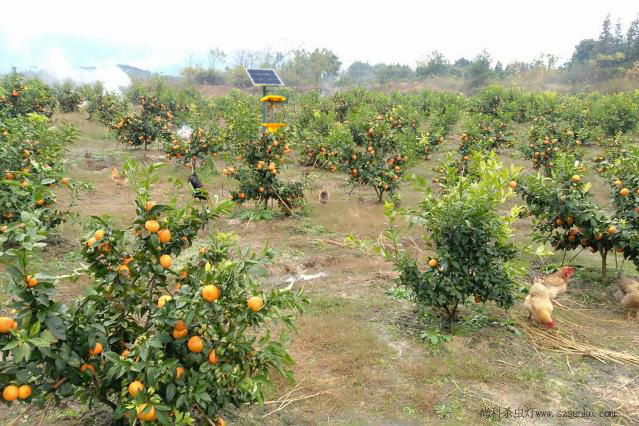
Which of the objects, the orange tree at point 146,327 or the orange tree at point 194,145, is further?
the orange tree at point 194,145

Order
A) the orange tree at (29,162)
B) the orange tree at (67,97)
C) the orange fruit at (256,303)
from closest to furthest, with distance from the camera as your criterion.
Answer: the orange fruit at (256,303)
the orange tree at (29,162)
the orange tree at (67,97)

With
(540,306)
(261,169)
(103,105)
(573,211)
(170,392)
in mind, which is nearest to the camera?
(170,392)

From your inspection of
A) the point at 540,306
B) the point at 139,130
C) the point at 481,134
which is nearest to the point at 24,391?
the point at 540,306

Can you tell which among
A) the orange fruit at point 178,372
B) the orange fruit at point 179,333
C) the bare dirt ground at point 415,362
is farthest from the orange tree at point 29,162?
the orange fruit at point 178,372

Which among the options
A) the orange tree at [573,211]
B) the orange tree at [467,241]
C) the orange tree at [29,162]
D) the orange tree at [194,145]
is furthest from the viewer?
the orange tree at [194,145]

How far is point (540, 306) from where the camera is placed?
13.7ft

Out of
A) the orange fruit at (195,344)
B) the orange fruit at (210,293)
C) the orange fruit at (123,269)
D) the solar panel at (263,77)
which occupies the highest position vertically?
the solar panel at (263,77)

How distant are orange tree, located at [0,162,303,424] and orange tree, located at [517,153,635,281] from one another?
398 cm

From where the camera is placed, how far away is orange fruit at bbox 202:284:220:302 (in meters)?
2.14

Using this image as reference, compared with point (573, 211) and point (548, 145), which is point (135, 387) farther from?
point (548, 145)

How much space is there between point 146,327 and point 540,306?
3407 millimetres

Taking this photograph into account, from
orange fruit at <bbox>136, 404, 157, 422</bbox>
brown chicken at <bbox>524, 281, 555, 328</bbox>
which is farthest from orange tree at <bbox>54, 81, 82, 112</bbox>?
orange fruit at <bbox>136, 404, 157, 422</bbox>

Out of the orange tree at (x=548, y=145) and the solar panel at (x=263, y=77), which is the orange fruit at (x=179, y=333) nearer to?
the solar panel at (x=263, y=77)

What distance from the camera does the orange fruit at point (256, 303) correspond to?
2.24m
